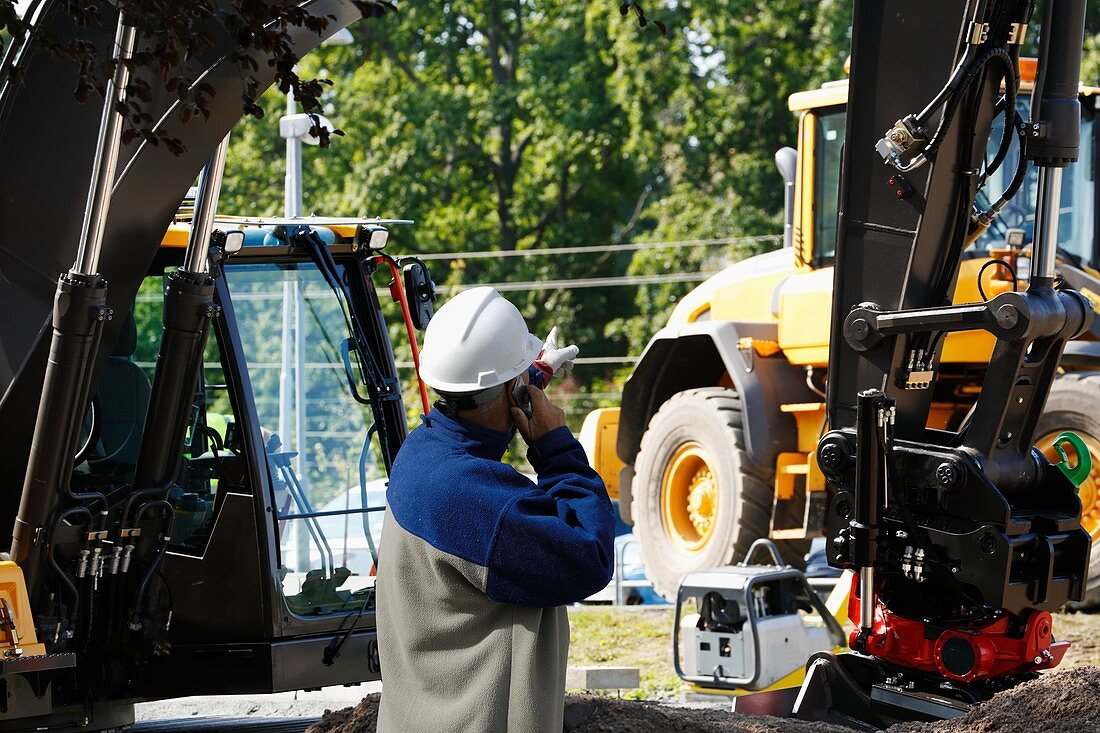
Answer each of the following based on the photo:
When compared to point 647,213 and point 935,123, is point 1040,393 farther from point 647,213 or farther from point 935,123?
point 647,213

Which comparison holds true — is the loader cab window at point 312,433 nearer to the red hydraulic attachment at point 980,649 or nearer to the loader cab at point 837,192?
the red hydraulic attachment at point 980,649

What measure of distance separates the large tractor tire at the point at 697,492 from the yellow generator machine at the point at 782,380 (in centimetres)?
1

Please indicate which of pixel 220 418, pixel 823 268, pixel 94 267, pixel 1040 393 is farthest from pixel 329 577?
pixel 823 268

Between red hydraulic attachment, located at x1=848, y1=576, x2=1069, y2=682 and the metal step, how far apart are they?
2.96 m

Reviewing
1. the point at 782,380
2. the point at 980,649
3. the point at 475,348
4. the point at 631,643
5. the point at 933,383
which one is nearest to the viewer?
the point at 475,348

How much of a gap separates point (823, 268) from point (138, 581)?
5.90 metres

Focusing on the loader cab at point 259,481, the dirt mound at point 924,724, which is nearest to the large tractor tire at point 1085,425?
the dirt mound at point 924,724

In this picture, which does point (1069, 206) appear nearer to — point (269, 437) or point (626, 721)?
point (269, 437)

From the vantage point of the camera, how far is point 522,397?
129 inches

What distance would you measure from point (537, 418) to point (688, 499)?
8.39m

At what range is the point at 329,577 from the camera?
21.6 ft

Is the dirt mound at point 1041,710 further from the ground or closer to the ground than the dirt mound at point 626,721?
further from the ground

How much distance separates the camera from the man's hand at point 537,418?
10.7 ft

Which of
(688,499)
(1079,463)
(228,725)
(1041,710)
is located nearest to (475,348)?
(1041,710)
